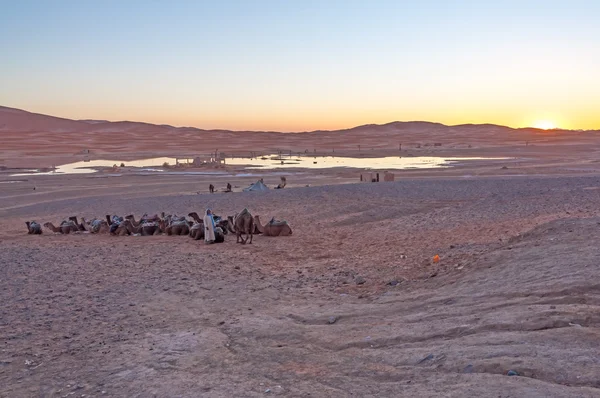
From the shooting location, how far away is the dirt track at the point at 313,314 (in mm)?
6332

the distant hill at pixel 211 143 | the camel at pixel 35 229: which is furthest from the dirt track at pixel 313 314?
the distant hill at pixel 211 143

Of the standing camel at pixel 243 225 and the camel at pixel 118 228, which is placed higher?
the standing camel at pixel 243 225

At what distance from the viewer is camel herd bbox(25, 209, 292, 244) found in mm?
16562

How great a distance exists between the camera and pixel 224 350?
7.63 m

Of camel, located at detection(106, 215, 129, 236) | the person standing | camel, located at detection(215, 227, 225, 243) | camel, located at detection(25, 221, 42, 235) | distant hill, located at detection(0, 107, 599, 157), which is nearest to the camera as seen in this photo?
the person standing

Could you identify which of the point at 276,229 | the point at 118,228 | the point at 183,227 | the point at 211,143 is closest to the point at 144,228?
the point at 118,228

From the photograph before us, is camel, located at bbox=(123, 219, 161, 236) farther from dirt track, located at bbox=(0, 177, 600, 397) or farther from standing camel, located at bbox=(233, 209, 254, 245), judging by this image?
standing camel, located at bbox=(233, 209, 254, 245)

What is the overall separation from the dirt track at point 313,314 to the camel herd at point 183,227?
1.97 feet

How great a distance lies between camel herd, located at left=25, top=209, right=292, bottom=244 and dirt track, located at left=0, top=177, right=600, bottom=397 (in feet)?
1.97

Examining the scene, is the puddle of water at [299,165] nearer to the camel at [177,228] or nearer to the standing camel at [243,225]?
the camel at [177,228]

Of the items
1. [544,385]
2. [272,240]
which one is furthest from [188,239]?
[544,385]

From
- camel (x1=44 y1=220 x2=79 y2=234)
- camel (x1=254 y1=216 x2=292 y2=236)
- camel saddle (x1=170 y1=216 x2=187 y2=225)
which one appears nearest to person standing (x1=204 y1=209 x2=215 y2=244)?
camel (x1=254 y1=216 x2=292 y2=236)

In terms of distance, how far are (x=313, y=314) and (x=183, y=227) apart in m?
9.83

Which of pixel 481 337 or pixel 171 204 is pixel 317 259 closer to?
pixel 481 337
